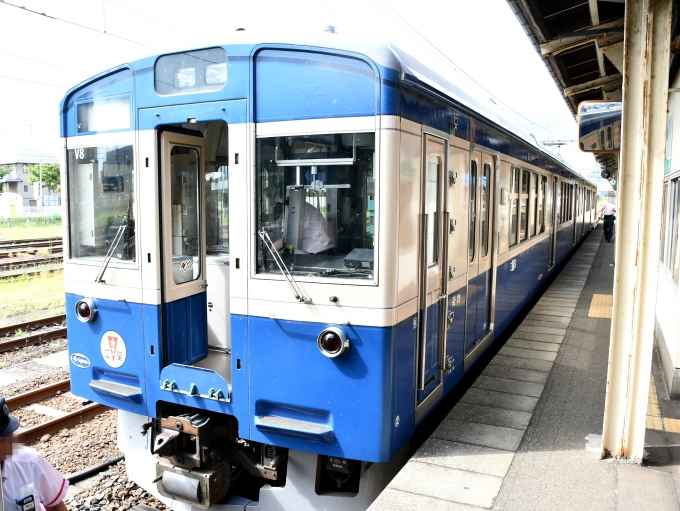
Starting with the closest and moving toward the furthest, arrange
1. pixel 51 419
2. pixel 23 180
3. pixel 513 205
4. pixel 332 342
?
pixel 332 342
pixel 51 419
pixel 513 205
pixel 23 180

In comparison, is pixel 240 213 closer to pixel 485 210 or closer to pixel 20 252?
pixel 485 210

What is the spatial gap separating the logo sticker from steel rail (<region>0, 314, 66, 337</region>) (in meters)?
5.69

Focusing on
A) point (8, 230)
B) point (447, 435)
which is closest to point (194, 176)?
point (447, 435)

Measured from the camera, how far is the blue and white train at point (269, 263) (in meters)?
3.45

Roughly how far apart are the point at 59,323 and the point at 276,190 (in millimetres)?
7819

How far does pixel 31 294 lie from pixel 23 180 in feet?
170

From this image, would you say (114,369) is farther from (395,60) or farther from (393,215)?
(395,60)

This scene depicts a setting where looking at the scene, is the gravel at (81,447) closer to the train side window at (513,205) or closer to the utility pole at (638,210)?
the utility pole at (638,210)

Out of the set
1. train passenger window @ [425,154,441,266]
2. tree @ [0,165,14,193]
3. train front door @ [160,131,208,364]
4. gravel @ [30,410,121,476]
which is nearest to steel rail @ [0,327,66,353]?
gravel @ [30,410,121,476]

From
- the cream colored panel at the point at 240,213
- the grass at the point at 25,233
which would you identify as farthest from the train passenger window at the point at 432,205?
the grass at the point at 25,233

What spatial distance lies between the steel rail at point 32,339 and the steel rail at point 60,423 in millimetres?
2889

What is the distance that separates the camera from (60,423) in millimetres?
5883

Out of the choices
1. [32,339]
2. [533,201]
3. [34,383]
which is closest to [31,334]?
[32,339]

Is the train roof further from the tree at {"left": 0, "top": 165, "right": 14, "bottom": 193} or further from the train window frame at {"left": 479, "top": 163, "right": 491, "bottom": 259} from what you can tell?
the tree at {"left": 0, "top": 165, "right": 14, "bottom": 193}
